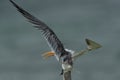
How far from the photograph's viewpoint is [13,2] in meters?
49.5

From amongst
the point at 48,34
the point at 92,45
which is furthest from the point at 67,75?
the point at 48,34

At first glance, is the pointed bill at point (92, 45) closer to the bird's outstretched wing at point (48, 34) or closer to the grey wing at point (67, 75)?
the bird's outstretched wing at point (48, 34)

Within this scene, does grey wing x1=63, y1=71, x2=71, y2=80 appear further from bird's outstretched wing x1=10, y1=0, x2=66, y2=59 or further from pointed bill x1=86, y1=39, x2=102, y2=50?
pointed bill x1=86, y1=39, x2=102, y2=50

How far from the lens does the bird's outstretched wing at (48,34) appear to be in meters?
49.7

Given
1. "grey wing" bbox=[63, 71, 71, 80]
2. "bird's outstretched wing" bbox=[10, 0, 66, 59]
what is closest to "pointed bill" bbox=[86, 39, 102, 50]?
"bird's outstretched wing" bbox=[10, 0, 66, 59]

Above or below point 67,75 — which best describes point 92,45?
above

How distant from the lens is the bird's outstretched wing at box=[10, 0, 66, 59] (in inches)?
1955

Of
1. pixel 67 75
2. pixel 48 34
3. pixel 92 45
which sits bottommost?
pixel 67 75

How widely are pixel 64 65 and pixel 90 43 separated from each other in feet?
1.82

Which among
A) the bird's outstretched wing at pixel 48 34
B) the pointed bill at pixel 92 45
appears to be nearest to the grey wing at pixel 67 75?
the bird's outstretched wing at pixel 48 34

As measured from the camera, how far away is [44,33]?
49.8m

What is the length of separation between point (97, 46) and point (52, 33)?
2.65 feet

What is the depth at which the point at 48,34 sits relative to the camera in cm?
4984

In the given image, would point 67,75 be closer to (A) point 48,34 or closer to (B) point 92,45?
(B) point 92,45
